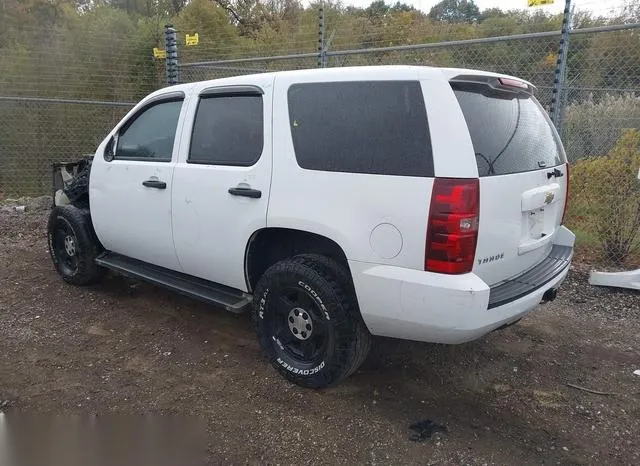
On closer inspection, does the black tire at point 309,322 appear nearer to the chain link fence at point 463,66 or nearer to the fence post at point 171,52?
the chain link fence at point 463,66

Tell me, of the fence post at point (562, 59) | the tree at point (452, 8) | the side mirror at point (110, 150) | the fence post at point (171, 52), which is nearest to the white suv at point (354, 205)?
the side mirror at point (110, 150)

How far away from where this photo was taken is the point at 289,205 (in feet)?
10.4

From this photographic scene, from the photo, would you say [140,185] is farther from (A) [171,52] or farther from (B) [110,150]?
(A) [171,52]

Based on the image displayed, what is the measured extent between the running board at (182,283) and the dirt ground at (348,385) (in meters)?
0.41

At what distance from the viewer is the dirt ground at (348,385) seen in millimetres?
2846

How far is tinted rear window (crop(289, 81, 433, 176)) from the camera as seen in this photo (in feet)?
9.07

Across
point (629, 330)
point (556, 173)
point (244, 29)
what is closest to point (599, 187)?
point (629, 330)

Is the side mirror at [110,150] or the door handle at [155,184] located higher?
the side mirror at [110,150]

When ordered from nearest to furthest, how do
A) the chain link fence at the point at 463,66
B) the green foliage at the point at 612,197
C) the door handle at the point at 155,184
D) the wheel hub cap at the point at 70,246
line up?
the door handle at the point at 155,184, the wheel hub cap at the point at 70,246, the green foliage at the point at 612,197, the chain link fence at the point at 463,66

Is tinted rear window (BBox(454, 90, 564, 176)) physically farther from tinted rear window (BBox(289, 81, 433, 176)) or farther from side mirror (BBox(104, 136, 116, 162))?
side mirror (BBox(104, 136, 116, 162))

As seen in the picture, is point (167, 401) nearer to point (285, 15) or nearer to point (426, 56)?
point (426, 56)

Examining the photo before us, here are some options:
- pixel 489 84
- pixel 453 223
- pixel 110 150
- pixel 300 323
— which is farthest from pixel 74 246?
pixel 489 84

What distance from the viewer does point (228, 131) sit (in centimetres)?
364

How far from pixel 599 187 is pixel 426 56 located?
16.2 feet
